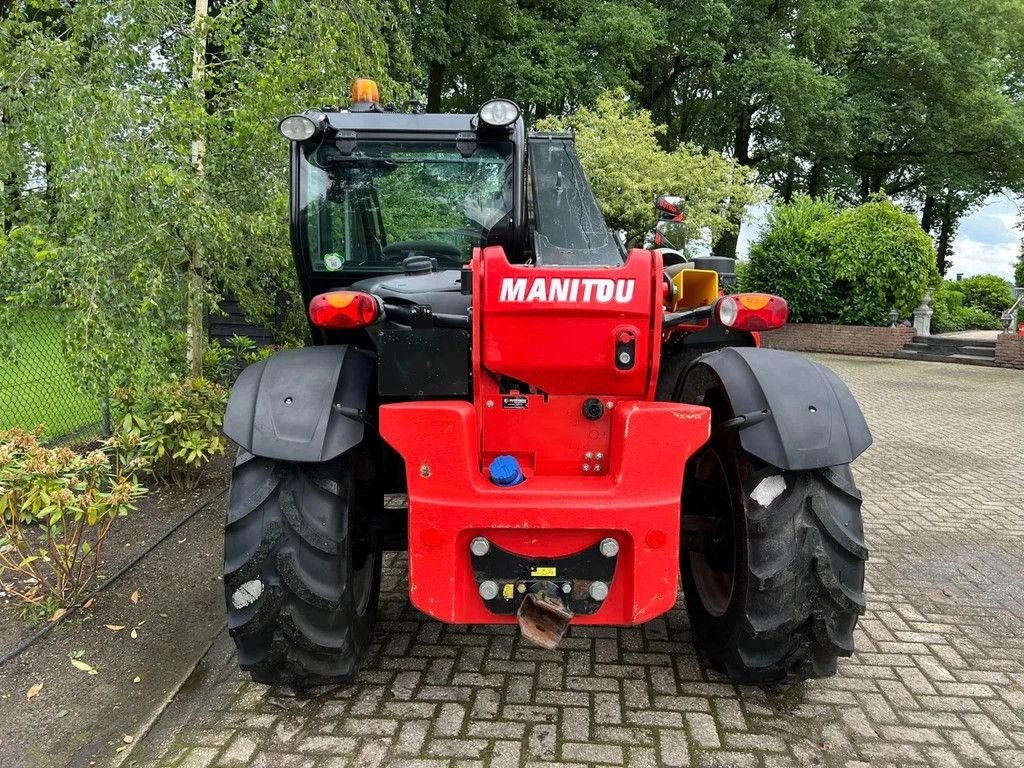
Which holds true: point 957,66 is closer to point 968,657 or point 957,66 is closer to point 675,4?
point 675,4

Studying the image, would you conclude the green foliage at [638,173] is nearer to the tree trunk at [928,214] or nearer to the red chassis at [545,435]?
the red chassis at [545,435]

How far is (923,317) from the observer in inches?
717

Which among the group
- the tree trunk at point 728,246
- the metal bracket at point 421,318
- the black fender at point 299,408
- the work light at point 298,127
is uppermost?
the tree trunk at point 728,246

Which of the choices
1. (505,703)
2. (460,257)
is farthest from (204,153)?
(505,703)

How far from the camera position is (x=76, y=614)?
367cm

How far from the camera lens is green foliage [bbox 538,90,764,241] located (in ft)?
59.0

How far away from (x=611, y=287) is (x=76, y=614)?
305 cm

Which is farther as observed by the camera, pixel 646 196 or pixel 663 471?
pixel 646 196

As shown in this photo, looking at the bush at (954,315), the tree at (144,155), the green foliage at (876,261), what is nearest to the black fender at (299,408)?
the tree at (144,155)

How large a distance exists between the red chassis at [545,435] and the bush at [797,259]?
57.7 feet

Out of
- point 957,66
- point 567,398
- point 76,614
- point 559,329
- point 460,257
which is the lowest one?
point 76,614

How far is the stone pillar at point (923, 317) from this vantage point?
18.2m

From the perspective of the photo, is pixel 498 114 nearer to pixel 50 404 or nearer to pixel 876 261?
pixel 50 404

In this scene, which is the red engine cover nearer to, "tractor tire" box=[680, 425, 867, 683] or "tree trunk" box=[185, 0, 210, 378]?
"tractor tire" box=[680, 425, 867, 683]
